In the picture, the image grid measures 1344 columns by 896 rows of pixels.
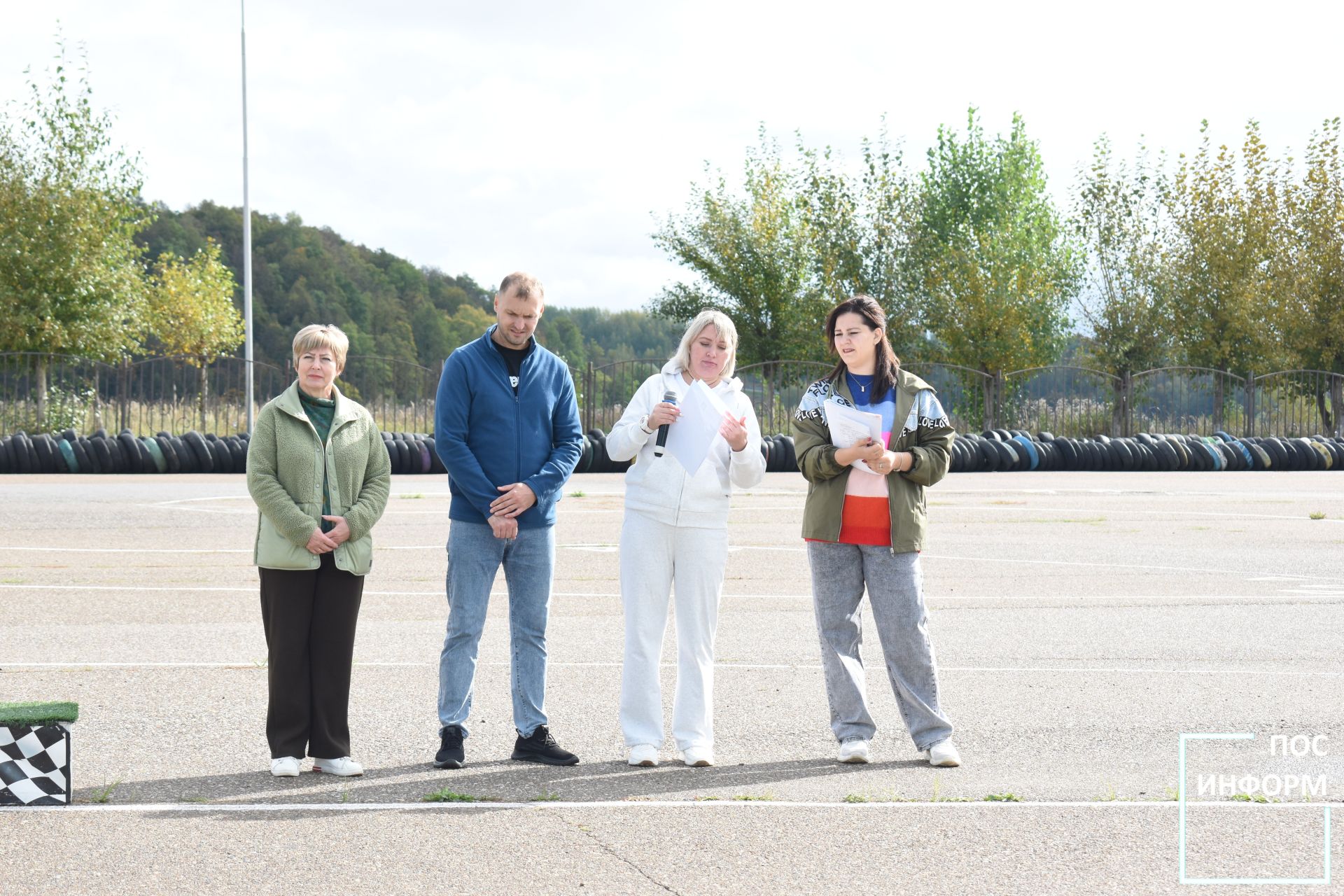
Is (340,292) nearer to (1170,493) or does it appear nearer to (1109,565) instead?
(1170,493)

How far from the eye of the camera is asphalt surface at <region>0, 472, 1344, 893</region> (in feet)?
14.6

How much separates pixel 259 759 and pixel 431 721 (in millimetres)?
932

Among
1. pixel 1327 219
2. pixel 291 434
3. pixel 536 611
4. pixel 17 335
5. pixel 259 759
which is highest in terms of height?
pixel 1327 219

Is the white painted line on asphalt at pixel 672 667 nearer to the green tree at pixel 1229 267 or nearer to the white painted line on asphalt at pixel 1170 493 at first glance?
the white painted line on asphalt at pixel 1170 493

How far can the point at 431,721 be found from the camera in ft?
21.5

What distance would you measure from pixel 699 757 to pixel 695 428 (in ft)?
4.66

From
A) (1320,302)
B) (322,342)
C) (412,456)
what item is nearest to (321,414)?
(322,342)

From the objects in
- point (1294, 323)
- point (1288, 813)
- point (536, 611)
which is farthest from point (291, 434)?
point (1294, 323)

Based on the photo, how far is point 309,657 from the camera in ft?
18.8

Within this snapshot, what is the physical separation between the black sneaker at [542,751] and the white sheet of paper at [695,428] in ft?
4.30

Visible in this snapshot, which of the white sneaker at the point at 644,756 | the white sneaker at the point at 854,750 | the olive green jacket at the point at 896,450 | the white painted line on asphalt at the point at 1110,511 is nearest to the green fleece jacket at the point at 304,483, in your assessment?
the white sneaker at the point at 644,756

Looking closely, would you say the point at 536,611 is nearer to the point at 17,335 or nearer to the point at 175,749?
the point at 175,749

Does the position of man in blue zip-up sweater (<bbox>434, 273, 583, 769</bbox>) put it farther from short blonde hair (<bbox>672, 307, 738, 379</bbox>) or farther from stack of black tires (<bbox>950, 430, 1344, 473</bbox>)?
stack of black tires (<bbox>950, 430, 1344, 473</bbox>)

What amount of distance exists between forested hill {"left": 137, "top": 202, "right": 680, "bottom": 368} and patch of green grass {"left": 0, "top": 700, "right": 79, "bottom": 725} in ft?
253
